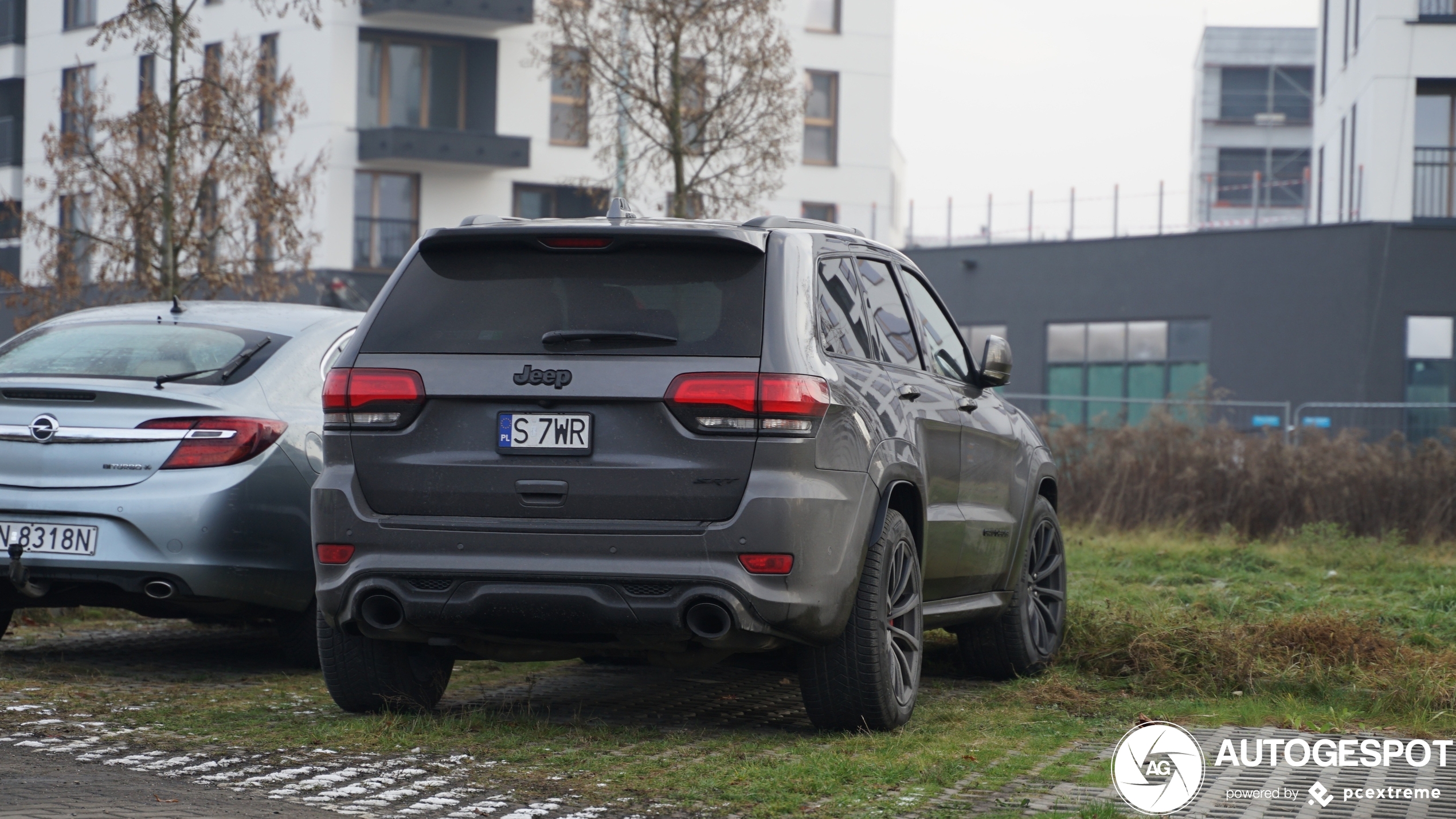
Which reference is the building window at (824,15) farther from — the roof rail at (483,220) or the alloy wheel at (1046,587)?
the roof rail at (483,220)

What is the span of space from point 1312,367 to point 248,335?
29920mm

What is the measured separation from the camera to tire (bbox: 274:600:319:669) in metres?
7.95

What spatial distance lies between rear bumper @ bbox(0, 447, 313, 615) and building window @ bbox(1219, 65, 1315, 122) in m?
73.7

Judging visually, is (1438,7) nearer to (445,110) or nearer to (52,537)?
(445,110)

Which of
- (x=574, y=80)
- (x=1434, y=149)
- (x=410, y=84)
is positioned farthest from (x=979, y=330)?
(x=574, y=80)

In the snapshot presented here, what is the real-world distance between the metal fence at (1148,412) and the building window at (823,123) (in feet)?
68.9

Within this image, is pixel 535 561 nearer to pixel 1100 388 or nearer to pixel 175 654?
pixel 175 654

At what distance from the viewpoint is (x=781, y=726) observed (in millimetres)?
6508

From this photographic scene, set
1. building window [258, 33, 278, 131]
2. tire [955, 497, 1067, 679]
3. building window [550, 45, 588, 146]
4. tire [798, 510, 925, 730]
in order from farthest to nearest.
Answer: building window [550, 45, 588, 146] → building window [258, 33, 278, 131] → tire [955, 497, 1067, 679] → tire [798, 510, 925, 730]

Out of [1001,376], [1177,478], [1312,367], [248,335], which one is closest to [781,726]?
[1001,376]

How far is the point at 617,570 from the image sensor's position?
5695 mm

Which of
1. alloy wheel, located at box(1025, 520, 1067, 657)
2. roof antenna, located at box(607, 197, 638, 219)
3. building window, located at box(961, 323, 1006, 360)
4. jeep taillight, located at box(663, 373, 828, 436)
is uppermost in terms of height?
building window, located at box(961, 323, 1006, 360)

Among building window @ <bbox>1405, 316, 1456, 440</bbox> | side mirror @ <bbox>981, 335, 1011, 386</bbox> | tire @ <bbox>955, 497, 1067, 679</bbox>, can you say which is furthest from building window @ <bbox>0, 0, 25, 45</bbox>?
side mirror @ <bbox>981, 335, 1011, 386</bbox>

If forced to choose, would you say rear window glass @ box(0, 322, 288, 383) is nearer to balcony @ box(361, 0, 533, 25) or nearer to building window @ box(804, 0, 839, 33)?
balcony @ box(361, 0, 533, 25)
